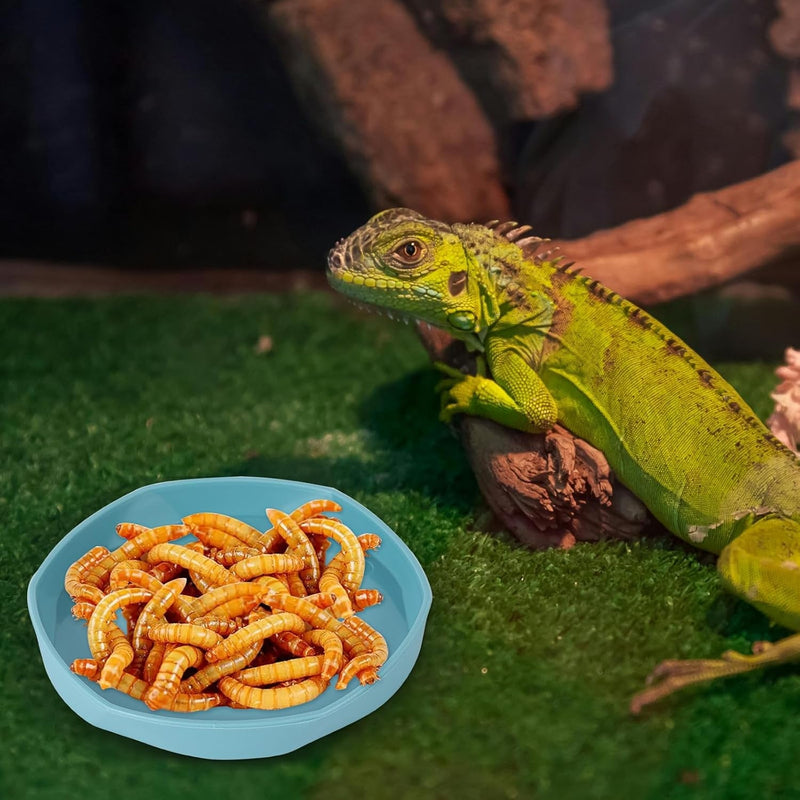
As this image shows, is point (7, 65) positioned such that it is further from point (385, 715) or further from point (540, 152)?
point (385, 715)

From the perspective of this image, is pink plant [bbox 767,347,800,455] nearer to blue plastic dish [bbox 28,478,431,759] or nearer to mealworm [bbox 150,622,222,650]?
blue plastic dish [bbox 28,478,431,759]

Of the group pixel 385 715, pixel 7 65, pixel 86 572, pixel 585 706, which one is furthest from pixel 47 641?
pixel 7 65

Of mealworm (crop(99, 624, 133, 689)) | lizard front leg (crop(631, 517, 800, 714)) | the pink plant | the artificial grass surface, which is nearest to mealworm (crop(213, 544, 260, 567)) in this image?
mealworm (crop(99, 624, 133, 689))

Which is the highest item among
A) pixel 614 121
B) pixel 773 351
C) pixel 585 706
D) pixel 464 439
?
pixel 614 121

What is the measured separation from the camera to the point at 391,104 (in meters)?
5.30

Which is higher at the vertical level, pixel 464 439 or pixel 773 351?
pixel 464 439

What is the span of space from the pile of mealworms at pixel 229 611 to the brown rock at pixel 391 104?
3.04 meters

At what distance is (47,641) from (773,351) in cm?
421

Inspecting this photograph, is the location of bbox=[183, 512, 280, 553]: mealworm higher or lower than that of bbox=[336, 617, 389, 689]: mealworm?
lower

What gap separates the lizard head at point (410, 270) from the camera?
322 cm

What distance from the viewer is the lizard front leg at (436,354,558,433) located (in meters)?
3.29

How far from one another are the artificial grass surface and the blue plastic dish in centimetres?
6

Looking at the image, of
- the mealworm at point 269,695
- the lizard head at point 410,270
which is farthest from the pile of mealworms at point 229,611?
the lizard head at point 410,270

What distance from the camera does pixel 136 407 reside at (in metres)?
4.25
